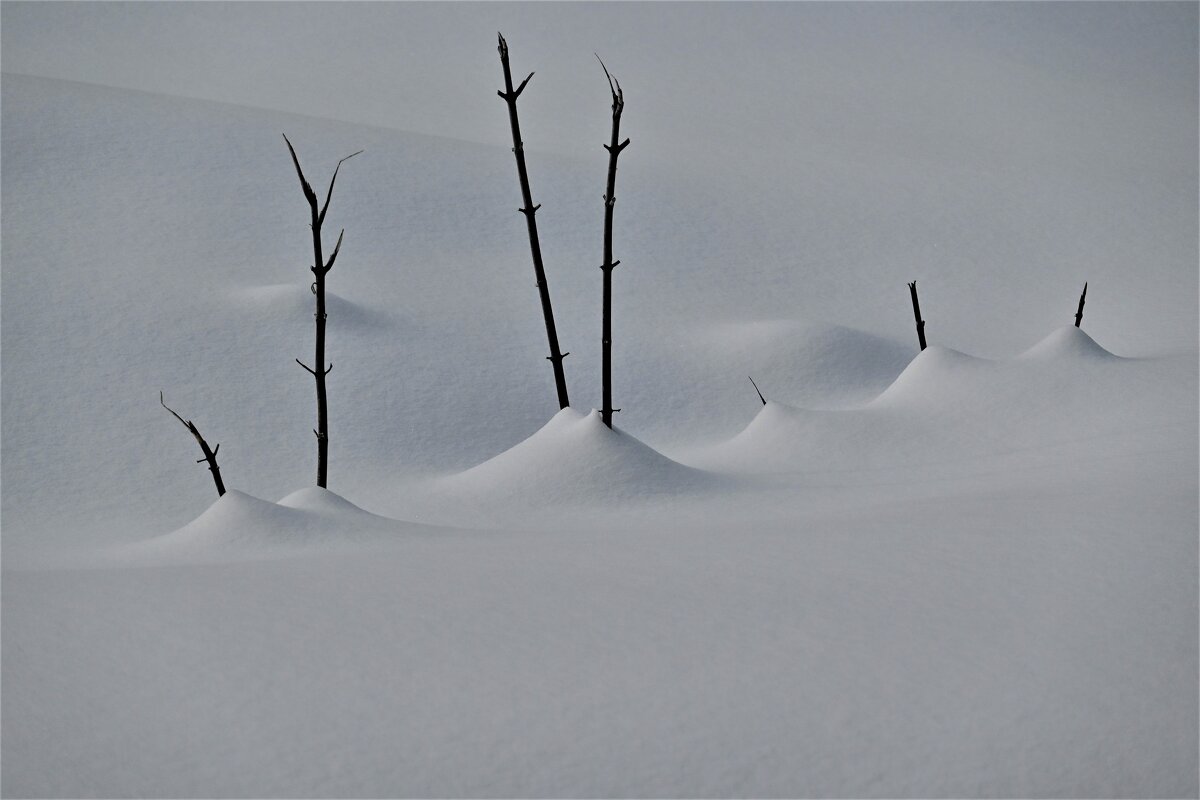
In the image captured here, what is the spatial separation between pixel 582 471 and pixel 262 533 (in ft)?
8.30

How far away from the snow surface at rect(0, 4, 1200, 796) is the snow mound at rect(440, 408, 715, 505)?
0.04 meters

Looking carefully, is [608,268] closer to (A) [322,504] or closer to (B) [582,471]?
(B) [582,471]

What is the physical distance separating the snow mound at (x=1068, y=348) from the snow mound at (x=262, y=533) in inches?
236

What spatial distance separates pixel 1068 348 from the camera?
388 inches

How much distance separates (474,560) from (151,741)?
2096mm

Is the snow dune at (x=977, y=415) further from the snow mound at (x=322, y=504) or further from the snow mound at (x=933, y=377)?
the snow mound at (x=322, y=504)

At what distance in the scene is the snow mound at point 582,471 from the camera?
7.89 meters

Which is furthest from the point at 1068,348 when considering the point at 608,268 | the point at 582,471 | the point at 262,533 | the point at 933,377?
the point at 262,533

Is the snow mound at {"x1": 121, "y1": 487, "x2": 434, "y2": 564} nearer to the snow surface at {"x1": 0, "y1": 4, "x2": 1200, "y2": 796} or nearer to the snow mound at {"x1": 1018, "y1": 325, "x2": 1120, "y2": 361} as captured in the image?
the snow surface at {"x1": 0, "y1": 4, "x2": 1200, "y2": 796}

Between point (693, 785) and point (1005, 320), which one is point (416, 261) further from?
point (693, 785)

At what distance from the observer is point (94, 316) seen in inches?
460

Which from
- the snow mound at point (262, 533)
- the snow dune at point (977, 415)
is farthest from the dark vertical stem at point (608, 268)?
the snow mound at point (262, 533)

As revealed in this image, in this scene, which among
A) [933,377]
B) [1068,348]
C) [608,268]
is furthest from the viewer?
[933,377]

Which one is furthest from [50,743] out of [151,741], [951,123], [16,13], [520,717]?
[16,13]
